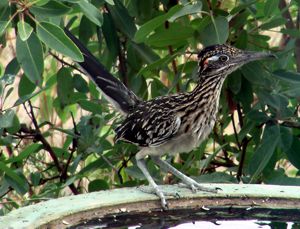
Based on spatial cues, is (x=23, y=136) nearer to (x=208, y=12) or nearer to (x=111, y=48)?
(x=111, y=48)

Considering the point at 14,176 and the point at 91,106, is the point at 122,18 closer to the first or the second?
the point at 91,106

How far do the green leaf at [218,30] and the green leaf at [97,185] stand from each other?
1.20 meters

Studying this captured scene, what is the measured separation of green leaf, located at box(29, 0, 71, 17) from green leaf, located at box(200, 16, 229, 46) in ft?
3.55

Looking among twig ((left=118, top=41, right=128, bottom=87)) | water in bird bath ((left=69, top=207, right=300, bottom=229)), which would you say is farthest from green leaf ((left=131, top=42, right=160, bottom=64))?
water in bird bath ((left=69, top=207, right=300, bottom=229))

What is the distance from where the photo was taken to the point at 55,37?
436 centimetres

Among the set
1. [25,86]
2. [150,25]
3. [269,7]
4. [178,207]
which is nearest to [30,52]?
[150,25]

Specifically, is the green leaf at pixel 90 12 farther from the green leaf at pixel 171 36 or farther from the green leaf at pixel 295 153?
the green leaf at pixel 295 153

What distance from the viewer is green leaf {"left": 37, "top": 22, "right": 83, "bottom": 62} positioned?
4344 mm

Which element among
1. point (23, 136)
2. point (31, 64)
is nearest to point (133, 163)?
point (23, 136)

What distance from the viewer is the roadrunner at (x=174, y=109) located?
512cm

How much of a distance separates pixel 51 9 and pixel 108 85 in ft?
3.72

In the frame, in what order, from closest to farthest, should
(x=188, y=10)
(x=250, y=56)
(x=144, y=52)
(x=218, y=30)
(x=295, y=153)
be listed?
(x=188, y=10) < (x=250, y=56) < (x=218, y=30) < (x=295, y=153) < (x=144, y=52)

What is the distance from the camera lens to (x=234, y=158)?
6.54 m

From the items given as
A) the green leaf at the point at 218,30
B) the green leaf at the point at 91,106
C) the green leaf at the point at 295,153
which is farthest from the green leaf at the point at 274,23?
the green leaf at the point at 91,106
